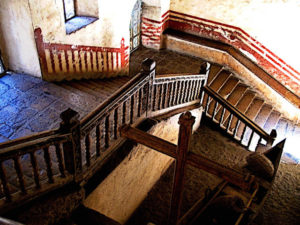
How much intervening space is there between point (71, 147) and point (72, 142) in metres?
0.08

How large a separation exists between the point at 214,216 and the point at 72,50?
14.6 ft

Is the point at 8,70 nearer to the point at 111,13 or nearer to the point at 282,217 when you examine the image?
the point at 111,13

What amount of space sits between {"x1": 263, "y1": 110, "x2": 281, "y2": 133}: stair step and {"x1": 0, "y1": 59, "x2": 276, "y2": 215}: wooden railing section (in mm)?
3550

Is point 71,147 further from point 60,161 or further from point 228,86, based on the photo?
point 228,86

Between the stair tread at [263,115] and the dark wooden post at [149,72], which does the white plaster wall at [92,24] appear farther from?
the stair tread at [263,115]

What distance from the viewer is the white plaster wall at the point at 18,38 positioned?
18.9 ft

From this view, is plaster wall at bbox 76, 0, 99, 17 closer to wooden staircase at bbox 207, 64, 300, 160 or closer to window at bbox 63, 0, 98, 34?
window at bbox 63, 0, 98, 34

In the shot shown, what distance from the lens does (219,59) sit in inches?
384

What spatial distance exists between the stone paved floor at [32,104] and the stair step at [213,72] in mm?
4012

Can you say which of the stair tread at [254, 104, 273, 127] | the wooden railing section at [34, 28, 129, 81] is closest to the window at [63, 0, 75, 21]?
the wooden railing section at [34, 28, 129, 81]

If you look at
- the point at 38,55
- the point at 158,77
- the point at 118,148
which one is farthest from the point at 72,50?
the point at 118,148

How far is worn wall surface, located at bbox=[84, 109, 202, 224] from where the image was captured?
472cm

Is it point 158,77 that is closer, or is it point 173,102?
point 158,77

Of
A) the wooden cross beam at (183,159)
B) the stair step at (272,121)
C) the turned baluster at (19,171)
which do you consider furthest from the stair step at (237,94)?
the turned baluster at (19,171)
